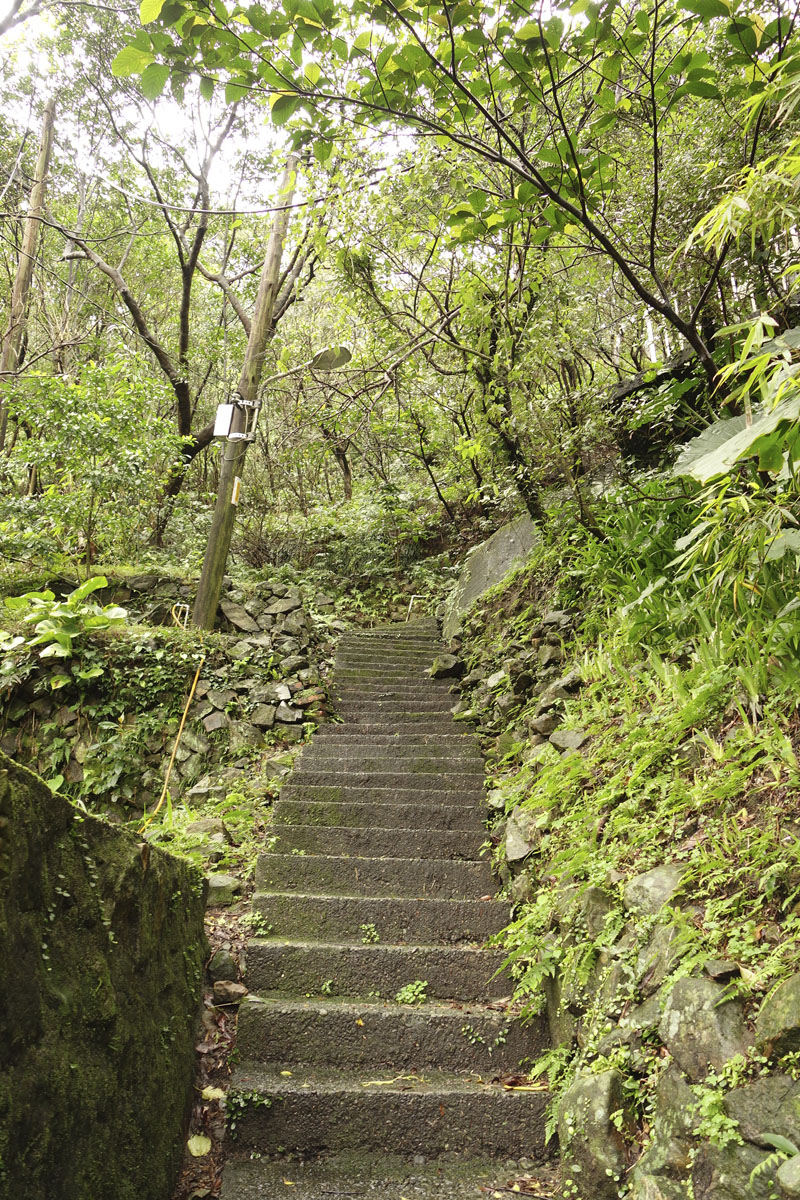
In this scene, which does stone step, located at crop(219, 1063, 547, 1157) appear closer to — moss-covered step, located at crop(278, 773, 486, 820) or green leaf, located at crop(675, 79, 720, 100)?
moss-covered step, located at crop(278, 773, 486, 820)

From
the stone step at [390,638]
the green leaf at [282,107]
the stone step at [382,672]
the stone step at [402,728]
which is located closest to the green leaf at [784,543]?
the green leaf at [282,107]

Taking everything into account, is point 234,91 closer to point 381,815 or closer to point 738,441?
point 738,441

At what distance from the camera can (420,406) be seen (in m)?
8.61

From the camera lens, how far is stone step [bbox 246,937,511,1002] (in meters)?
2.74

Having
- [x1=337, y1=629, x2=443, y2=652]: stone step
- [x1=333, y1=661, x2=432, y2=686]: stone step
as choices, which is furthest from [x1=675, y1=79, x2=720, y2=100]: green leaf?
[x1=337, y1=629, x2=443, y2=652]: stone step

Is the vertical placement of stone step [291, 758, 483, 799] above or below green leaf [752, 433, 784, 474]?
below

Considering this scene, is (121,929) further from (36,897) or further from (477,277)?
(477,277)

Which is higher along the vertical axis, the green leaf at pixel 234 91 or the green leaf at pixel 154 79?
the green leaf at pixel 234 91

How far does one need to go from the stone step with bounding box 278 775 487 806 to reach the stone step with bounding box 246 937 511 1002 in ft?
3.67

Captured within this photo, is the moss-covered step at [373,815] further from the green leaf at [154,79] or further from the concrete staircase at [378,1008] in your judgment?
the green leaf at [154,79]

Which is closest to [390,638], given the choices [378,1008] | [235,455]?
[235,455]

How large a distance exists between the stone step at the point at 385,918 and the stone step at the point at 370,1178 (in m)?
0.88

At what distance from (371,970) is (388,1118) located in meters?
0.60

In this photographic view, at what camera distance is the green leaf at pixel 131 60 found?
5.48ft
